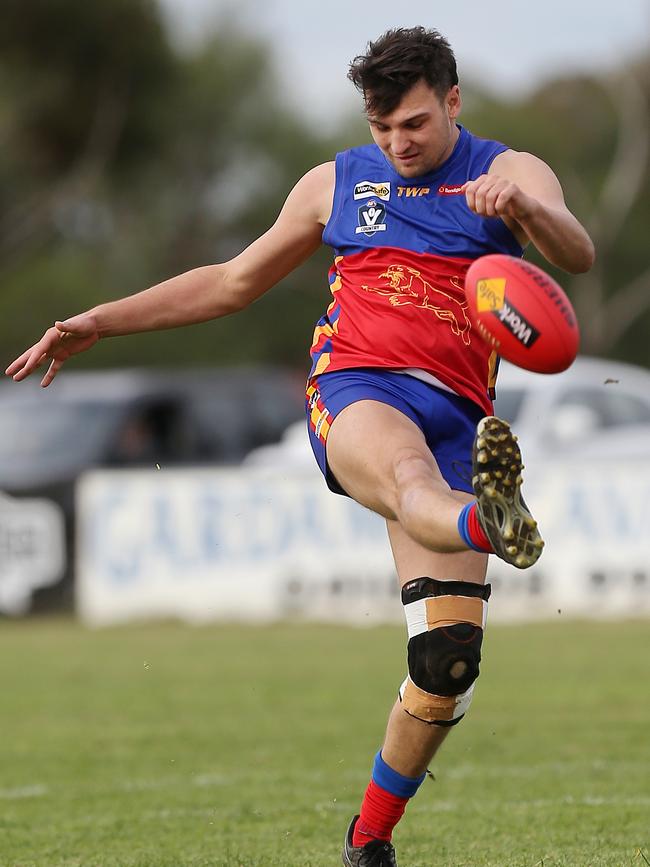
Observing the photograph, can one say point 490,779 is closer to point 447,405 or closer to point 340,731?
point 340,731

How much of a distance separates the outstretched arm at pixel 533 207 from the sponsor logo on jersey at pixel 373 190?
1.12 ft

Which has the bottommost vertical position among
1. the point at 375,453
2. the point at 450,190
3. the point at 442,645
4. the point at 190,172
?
the point at 442,645

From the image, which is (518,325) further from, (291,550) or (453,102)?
(291,550)

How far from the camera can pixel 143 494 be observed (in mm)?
15094

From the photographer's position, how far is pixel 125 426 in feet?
56.7

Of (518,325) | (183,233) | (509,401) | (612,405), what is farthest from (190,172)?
(518,325)

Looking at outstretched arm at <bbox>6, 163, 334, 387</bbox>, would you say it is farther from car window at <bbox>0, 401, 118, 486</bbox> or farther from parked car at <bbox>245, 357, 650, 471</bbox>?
car window at <bbox>0, 401, 118, 486</bbox>

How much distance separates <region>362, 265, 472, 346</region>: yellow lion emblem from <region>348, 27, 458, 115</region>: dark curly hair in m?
0.52

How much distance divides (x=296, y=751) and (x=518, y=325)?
4275 millimetres

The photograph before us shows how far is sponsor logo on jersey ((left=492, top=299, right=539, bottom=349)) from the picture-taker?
4.61 metres

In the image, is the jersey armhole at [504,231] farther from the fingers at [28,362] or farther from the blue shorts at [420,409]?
the fingers at [28,362]

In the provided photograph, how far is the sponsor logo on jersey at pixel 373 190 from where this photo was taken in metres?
5.31

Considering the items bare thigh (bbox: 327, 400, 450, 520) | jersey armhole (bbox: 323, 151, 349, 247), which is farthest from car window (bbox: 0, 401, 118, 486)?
bare thigh (bbox: 327, 400, 450, 520)

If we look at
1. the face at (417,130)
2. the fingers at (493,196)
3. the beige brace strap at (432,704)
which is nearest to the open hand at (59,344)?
the face at (417,130)
